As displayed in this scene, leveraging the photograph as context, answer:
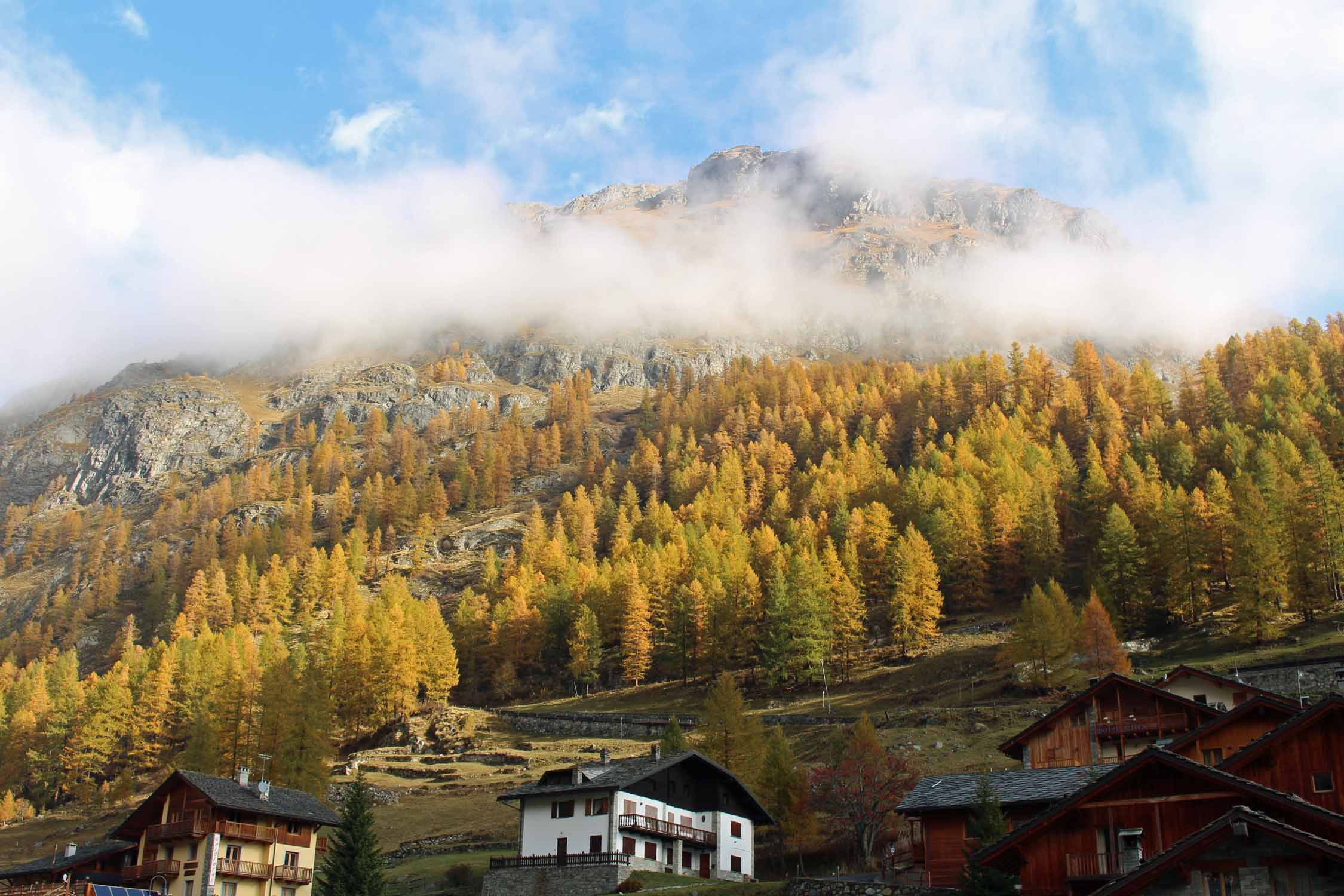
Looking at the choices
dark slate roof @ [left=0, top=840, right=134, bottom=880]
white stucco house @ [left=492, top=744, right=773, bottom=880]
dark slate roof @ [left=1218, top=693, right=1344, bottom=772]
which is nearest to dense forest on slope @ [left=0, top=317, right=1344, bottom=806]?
dark slate roof @ [left=0, top=840, right=134, bottom=880]

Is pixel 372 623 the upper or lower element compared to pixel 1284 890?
upper

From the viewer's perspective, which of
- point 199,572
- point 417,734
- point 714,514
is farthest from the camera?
point 199,572

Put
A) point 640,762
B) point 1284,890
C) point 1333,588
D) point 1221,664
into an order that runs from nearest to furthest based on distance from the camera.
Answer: point 1284,890, point 640,762, point 1221,664, point 1333,588

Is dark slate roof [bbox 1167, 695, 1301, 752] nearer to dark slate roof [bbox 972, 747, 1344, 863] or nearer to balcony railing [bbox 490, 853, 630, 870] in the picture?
dark slate roof [bbox 972, 747, 1344, 863]

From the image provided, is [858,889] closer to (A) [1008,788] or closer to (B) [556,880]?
(A) [1008,788]

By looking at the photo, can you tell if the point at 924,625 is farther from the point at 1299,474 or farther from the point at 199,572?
the point at 199,572

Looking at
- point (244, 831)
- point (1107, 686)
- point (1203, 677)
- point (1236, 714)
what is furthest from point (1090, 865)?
point (244, 831)

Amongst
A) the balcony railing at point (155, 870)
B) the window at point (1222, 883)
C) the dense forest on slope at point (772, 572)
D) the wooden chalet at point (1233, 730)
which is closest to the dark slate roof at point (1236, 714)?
the wooden chalet at point (1233, 730)

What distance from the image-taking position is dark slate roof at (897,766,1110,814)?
3825cm

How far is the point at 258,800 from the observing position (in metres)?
60.4

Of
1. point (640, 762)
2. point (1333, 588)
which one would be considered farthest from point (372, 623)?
point (1333, 588)

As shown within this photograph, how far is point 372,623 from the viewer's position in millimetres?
115125

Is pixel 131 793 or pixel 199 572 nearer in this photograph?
pixel 131 793

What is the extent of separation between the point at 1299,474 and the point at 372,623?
93.9 meters
